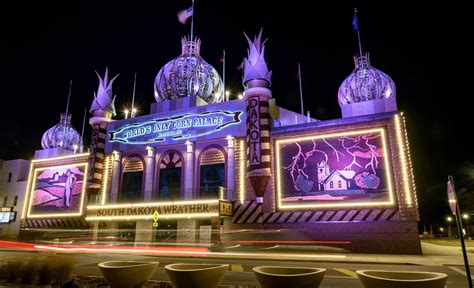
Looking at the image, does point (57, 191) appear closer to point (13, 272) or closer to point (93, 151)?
point (93, 151)

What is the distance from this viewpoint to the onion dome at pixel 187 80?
34500mm

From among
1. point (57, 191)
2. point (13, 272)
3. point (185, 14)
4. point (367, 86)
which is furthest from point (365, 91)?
point (57, 191)

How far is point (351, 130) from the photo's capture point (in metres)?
26.4

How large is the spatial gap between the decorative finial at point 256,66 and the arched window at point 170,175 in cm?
1034

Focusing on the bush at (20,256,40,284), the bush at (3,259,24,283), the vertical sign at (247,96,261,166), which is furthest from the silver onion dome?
the bush at (3,259,24,283)

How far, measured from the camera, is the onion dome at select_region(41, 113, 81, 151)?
141 feet

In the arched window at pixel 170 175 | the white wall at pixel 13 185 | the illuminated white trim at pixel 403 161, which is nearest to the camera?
the illuminated white trim at pixel 403 161

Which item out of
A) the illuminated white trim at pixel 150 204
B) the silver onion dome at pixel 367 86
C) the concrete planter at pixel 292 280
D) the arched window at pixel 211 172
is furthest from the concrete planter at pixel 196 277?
the silver onion dome at pixel 367 86

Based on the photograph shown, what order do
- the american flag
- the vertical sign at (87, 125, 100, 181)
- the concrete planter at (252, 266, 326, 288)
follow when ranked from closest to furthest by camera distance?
the concrete planter at (252, 266, 326, 288)
the vertical sign at (87, 125, 100, 181)
the american flag

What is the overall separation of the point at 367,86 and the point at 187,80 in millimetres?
17822

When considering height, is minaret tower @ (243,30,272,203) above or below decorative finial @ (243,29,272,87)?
below

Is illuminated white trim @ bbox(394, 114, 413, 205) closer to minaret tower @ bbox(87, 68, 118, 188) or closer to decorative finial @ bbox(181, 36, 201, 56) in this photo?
decorative finial @ bbox(181, 36, 201, 56)

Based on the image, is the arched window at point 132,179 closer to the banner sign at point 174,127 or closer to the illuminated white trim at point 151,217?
the banner sign at point 174,127

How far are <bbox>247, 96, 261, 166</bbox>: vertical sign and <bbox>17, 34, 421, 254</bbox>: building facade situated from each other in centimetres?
9
